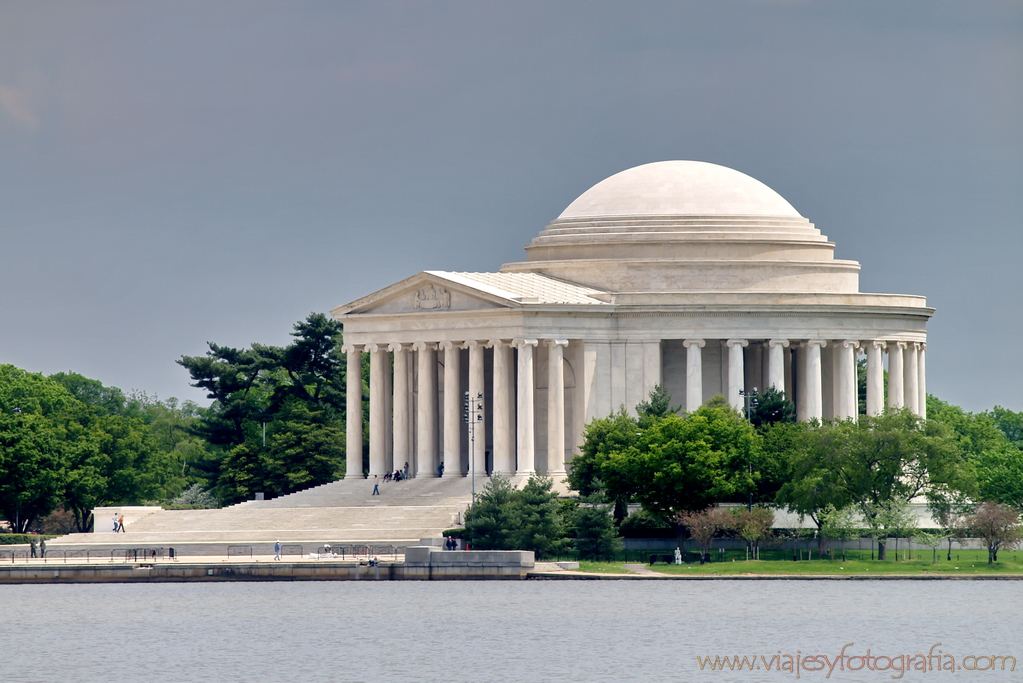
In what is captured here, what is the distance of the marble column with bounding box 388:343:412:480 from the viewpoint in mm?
174875

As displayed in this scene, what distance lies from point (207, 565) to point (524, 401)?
3026cm

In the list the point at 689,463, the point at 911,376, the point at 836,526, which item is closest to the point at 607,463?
the point at 689,463

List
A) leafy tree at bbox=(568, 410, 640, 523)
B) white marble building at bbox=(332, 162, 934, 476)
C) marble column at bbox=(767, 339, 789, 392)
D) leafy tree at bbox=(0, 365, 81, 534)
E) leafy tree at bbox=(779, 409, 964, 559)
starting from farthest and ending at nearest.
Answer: leafy tree at bbox=(0, 365, 81, 534)
marble column at bbox=(767, 339, 789, 392)
white marble building at bbox=(332, 162, 934, 476)
leafy tree at bbox=(568, 410, 640, 523)
leafy tree at bbox=(779, 409, 964, 559)

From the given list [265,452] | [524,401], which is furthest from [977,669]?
[265,452]

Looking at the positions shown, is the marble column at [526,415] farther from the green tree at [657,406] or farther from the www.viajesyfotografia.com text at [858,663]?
the www.viajesyfotografia.com text at [858,663]

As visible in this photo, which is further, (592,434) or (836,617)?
(592,434)

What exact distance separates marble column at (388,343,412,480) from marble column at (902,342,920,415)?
34.5 meters

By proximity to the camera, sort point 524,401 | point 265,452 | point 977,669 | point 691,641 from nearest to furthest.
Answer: point 977,669 < point 691,641 < point 524,401 < point 265,452

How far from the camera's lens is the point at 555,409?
167m

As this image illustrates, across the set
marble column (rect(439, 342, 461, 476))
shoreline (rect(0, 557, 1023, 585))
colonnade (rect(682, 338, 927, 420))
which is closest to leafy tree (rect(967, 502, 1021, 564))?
shoreline (rect(0, 557, 1023, 585))

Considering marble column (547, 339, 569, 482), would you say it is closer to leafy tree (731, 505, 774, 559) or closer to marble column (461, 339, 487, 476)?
marble column (461, 339, 487, 476)

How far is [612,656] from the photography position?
113688mm

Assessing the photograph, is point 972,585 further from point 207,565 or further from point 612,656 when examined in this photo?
point 207,565

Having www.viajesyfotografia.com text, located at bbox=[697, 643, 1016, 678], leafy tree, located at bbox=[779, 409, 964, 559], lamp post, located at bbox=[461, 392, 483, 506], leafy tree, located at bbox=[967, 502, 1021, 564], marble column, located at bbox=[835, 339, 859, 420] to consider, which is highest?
marble column, located at bbox=[835, 339, 859, 420]
